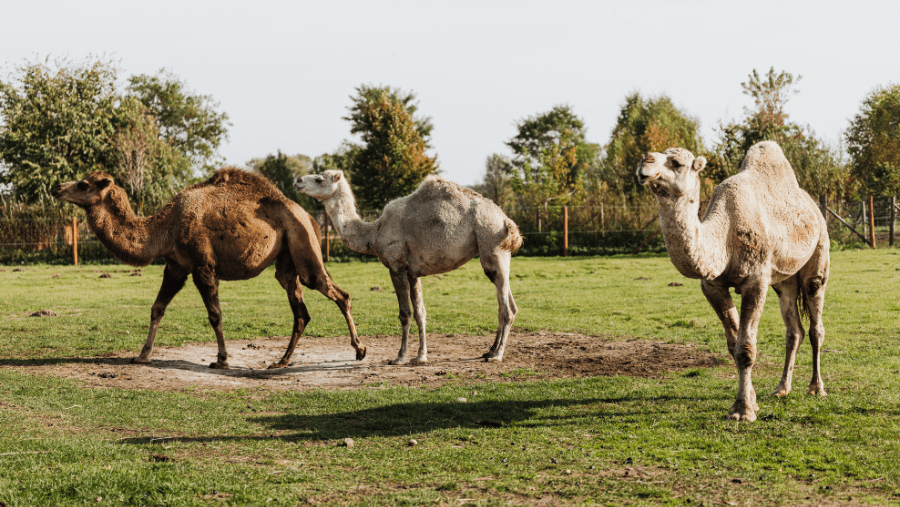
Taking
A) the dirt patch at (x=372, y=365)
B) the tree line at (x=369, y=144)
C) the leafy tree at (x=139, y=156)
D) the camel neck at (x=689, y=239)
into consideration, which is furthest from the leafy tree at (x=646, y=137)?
the camel neck at (x=689, y=239)

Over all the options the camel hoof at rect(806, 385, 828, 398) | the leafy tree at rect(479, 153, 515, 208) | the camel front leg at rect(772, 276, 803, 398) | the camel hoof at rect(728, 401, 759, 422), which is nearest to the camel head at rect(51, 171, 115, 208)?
the camel hoof at rect(728, 401, 759, 422)

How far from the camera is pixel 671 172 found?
566 centimetres

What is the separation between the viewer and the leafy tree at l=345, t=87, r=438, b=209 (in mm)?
46500

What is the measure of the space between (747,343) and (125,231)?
Result: 7.71 m

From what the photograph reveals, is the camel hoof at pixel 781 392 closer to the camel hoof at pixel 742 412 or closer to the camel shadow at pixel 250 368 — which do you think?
the camel hoof at pixel 742 412

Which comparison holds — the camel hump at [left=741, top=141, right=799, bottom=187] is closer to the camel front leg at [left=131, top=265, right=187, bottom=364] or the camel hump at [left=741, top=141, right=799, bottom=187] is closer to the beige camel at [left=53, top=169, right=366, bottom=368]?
the beige camel at [left=53, top=169, right=366, bottom=368]

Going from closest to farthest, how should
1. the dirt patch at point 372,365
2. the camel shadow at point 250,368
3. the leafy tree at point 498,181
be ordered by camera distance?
the dirt patch at point 372,365, the camel shadow at point 250,368, the leafy tree at point 498,181

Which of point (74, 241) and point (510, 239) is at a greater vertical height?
point (74, 241)

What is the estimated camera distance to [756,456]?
5.52 metres

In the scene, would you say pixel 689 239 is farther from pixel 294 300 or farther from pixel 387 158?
pixel 387 158

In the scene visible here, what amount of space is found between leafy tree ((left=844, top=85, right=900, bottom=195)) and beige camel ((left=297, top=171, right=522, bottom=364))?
171ft

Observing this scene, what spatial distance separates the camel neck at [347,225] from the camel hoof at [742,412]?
547cm

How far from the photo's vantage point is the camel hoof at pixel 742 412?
646cm

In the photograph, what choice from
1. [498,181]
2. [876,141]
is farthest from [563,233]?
[498,181]
